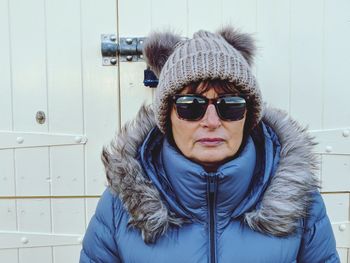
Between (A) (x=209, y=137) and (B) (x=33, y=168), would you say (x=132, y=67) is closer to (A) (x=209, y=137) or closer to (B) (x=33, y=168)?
(B) (x=33, y=168)

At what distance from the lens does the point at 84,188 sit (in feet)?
5.66

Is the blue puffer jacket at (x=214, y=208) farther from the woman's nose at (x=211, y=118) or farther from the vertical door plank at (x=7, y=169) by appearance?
the vertical door plank at (x=7, y=169)

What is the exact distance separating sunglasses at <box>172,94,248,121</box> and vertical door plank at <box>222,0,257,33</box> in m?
0.68

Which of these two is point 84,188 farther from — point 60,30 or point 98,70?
point 60,30

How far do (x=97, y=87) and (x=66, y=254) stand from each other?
667 mm

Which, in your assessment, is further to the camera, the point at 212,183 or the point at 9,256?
the point at 9,256

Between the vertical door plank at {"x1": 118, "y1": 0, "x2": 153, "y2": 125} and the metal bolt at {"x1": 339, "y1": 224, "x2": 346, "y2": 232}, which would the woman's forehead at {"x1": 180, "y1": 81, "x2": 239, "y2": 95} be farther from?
the metal bolt at {"x1": 339, "y1": 224, "x2": 346, "y2": 232}

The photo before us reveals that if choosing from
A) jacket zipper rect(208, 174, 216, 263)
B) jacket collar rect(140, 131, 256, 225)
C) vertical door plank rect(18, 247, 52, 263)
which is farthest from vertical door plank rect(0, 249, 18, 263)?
jacket zipper rect(208, 174, 216, 263)

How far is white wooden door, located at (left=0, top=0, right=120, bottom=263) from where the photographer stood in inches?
65.6

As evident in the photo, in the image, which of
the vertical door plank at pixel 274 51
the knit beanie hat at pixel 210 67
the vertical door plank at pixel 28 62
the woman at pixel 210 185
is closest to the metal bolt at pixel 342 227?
the vertical door plank at pixel 274 51

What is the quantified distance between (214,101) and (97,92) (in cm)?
74

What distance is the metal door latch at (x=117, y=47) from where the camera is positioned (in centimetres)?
165

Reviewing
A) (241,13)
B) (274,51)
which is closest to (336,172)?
(274,51)

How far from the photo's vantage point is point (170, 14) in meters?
1.67
